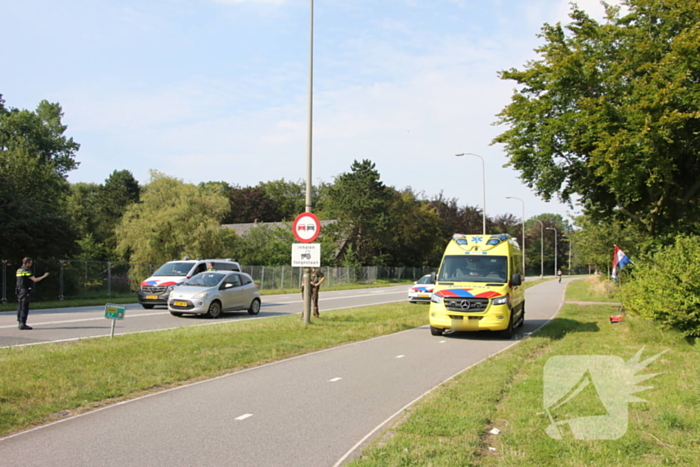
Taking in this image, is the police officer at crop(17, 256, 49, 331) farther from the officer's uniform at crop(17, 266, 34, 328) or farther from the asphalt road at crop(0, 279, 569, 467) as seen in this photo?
the asphalt road at crop(0, 279, 569, 467)

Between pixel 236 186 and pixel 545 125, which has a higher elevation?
pixel 236 186

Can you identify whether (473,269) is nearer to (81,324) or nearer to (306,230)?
(306,230)

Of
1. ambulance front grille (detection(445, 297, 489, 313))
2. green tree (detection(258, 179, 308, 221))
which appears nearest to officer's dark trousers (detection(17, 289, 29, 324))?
ambulance front grille (detection(445, 297, 489, 313))

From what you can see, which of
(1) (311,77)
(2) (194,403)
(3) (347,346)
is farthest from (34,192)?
(2) (194,403)

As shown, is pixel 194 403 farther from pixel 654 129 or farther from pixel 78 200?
pixel 78 200

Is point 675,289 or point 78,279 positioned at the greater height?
point 675,289

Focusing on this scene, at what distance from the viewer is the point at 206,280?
19.0m

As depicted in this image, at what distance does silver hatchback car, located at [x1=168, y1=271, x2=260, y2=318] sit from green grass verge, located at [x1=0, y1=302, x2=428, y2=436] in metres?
2.95

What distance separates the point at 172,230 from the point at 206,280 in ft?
89.7

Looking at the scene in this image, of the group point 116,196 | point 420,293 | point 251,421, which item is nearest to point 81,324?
point 251,421

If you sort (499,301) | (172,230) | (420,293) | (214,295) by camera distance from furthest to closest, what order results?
(172,230) < (420,293) < (214,295) < (499,301)

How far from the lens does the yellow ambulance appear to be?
13.0 metres

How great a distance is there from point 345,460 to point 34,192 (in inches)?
1573

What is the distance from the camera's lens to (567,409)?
6383 millimetres
